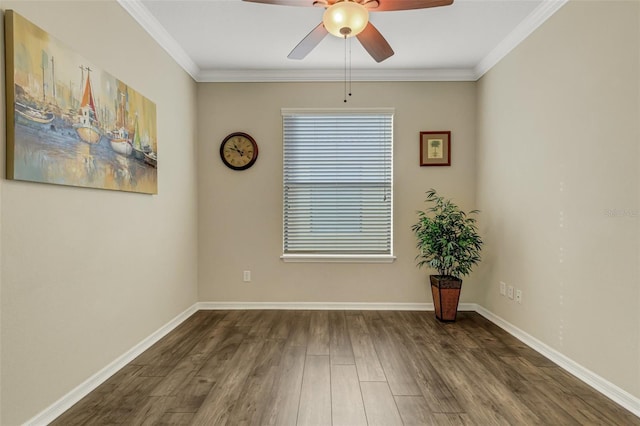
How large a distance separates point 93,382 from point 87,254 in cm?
82

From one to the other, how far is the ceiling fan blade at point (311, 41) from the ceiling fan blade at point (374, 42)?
26 cm

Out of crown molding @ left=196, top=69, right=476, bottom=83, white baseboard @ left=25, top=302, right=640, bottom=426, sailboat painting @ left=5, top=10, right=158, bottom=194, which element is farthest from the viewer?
crown molding @ left=196, top=69, right=476, bottom=83

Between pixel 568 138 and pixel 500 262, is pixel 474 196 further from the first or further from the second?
pixel 568 138

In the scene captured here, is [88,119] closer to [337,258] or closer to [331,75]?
[331,75]

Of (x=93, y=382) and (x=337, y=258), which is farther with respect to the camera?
(x=337, y=258)

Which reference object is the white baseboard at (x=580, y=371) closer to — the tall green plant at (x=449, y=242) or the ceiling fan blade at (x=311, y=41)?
the tall green plant at (x=449, y=242)

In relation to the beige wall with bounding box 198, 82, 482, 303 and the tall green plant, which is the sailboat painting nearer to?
the beige wall with bounding box 198, 82, 482, 303

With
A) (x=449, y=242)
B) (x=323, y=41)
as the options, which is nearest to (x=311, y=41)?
(x=323, y=41)

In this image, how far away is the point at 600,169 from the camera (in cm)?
215

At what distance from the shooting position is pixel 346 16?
6.35ft

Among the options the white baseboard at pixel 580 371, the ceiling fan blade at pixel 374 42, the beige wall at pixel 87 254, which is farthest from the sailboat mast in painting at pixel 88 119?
the white baseboard at pixel 580 371

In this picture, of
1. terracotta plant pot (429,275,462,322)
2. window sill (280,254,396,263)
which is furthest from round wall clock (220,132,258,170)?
terracotta plant pot (429,275,462,322)

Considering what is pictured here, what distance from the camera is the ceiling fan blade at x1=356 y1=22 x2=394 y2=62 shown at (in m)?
2.25

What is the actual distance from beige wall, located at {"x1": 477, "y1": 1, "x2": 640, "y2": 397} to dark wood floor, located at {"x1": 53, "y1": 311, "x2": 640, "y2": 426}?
15.1 inches
